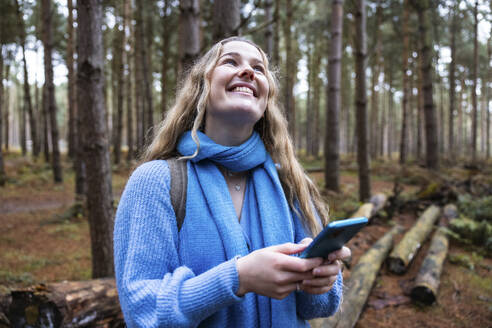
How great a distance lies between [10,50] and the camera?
21.0 meters

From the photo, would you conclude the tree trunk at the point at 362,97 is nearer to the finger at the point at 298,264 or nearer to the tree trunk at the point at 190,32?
the tree trunk at the point at 190,32

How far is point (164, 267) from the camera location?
1.25 meters

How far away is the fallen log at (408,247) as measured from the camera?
15.8 feet

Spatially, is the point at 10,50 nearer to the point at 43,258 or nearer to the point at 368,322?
the point at 43,258

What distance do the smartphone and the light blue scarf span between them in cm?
29

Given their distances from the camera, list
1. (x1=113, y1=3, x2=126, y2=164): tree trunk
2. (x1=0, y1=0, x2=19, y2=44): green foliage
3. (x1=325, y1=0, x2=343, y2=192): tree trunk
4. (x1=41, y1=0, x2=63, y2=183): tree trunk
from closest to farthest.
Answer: (x1=325, y1=0, x2=343, y2=192): tree trunk, (x1=41, y1=0, x2=63, y2=183): tree trunk, (x1=113, y1=3, x2=126, y2=164): tree trunk, (x1=0, y1=0, x2=19, y2=44): green foliage

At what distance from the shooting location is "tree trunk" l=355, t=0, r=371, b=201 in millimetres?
7699

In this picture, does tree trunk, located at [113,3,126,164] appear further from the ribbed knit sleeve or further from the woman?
the ribbed knit sleeve

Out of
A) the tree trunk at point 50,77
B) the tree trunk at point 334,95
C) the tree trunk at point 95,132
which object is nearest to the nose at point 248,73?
the tree trunk at point 95,132

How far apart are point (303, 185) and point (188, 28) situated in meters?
3.39

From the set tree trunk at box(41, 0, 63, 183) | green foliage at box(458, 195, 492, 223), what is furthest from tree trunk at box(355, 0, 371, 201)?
tree trunk at box(41, 0, 63, 183)

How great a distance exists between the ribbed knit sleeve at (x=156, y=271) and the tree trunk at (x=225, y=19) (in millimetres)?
2954

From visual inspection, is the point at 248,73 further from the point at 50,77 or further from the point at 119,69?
the point at 119,69

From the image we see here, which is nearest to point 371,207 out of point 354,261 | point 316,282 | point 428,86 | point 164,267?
point 354,261
